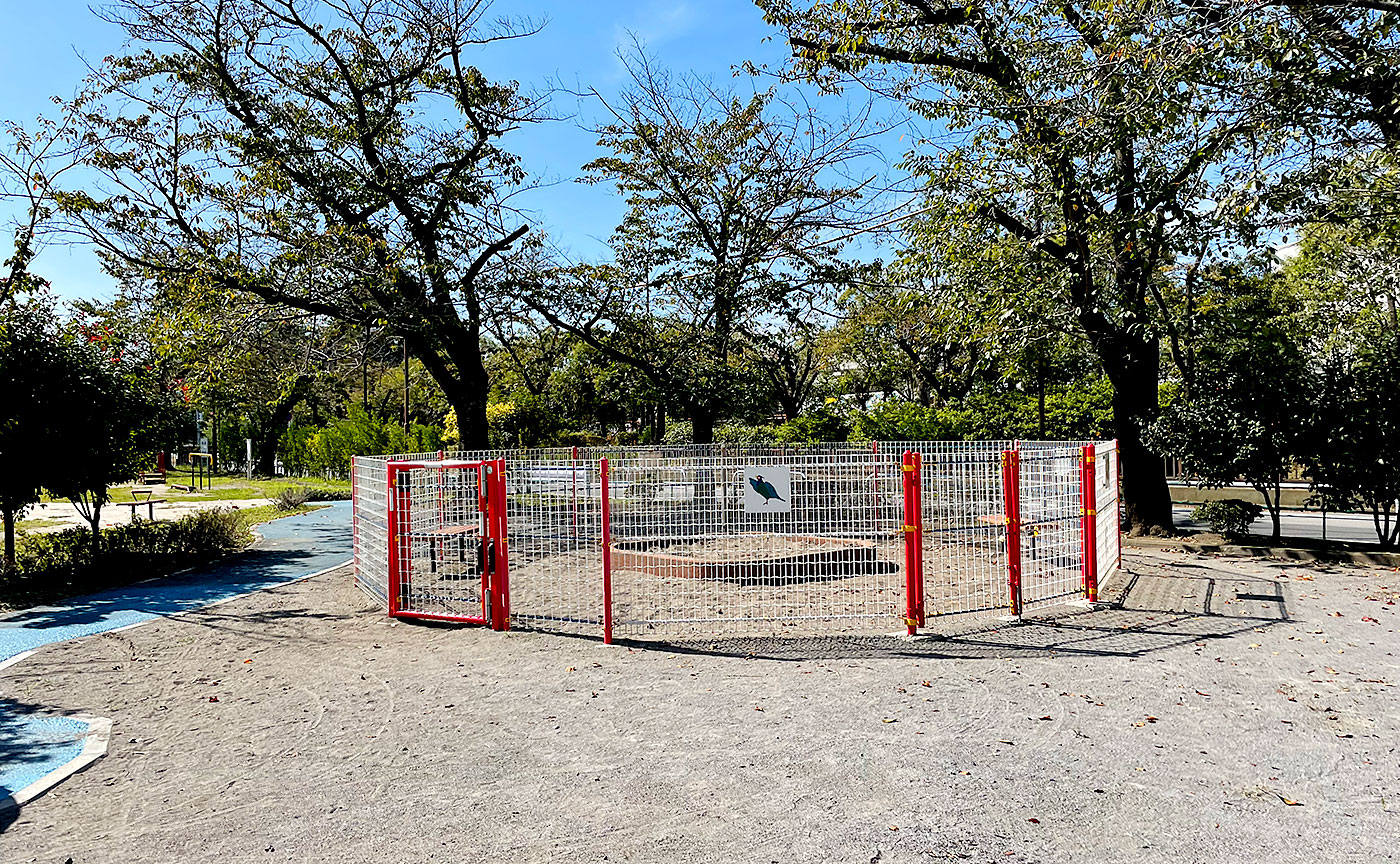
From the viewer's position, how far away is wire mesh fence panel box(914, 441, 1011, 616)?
7980 mm

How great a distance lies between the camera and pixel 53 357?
1069 cm

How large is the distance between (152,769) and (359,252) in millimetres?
10379

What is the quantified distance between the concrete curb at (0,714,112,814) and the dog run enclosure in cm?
314

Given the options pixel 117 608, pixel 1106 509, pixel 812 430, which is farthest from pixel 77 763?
pixel 812 430

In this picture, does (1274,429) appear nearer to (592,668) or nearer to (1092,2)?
(1092,2)

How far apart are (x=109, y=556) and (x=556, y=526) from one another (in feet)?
23.1

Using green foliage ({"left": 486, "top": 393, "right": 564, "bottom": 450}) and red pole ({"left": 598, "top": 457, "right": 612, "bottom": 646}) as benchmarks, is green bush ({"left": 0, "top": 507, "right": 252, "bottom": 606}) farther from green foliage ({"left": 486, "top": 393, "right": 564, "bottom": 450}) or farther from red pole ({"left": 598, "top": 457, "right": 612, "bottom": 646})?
green foliage ({"left": 486, "top": 393, "right": 564, "bottom": 450})

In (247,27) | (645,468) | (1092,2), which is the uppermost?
(247,27)

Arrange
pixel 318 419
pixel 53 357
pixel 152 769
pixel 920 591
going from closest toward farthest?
pixel 152 769
pixel 920 591
pixel 53 357
pixel 318 419

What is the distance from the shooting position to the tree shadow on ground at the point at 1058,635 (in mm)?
6863

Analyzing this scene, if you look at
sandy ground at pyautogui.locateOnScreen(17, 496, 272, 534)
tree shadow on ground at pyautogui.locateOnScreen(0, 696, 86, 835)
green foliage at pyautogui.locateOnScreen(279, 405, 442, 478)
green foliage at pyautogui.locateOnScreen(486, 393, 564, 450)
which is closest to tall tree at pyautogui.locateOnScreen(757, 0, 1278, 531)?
tree shadow on ground at pyautogui.locateOnScreen(0, 696, 86, 835)

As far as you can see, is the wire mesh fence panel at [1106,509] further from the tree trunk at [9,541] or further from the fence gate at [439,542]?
the tree trunk at [9,541]

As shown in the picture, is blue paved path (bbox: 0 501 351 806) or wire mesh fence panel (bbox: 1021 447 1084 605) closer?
blue paved path (bbox: 0 501 351 806)

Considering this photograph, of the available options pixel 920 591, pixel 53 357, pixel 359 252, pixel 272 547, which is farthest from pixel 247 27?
pixel 920 591
